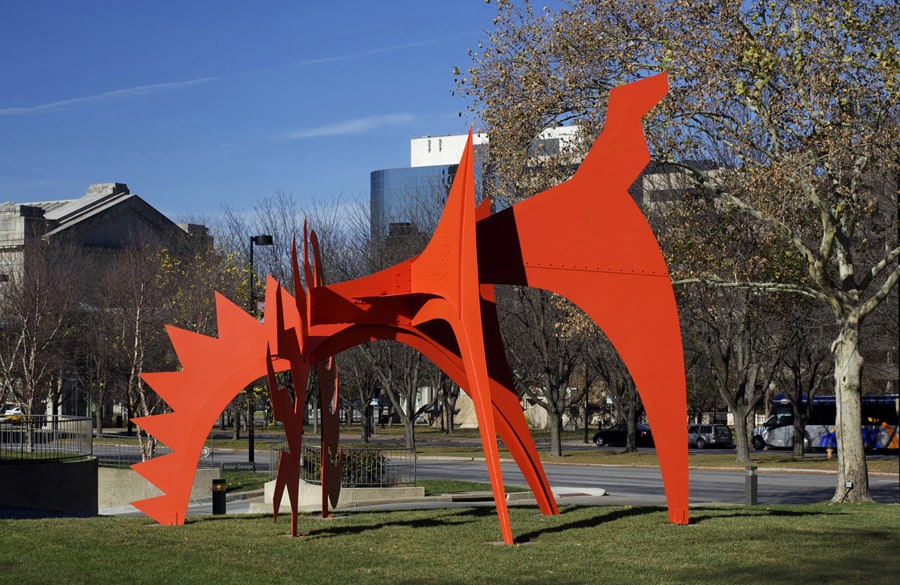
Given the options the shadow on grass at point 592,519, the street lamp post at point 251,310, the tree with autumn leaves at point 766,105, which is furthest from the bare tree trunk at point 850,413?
the street lamp post at point 251,310

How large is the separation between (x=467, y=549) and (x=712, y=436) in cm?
4025

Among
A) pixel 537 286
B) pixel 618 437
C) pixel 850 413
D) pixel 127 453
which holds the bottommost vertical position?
pixel 618 437

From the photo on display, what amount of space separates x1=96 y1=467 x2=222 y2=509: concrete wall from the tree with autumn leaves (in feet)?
35.2

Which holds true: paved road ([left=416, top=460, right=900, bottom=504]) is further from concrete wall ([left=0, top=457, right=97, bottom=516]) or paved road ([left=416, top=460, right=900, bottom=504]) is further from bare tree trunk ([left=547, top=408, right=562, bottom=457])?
concrete wall ([left=0, top=457, right=97, bottom=516])

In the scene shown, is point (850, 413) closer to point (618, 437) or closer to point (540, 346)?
point (540, 346)

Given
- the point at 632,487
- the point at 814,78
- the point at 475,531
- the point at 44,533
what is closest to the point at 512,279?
the point at 475,531

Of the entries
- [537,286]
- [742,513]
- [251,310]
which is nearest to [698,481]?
[251,310]

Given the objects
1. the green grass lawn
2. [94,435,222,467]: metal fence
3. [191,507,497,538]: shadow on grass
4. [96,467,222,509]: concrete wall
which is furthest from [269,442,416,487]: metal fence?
the green grass lawn

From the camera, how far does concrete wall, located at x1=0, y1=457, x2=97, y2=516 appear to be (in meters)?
20.4

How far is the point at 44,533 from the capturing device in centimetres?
1371

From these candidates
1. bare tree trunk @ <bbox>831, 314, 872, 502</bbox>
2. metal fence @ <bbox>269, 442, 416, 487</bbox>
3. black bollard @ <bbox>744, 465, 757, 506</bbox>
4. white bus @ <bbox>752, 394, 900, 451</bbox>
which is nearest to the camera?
black bollard @ <bbox>744, 465, 757, 506</bbox>

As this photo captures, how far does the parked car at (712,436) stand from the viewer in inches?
1997

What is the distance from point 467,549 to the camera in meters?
12.5

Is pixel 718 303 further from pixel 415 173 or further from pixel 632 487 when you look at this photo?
pixel 415 173
